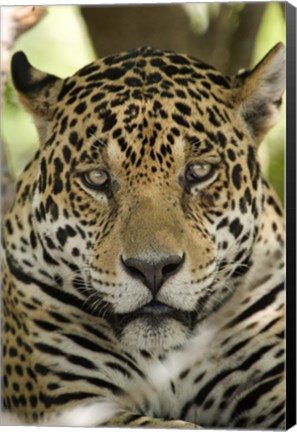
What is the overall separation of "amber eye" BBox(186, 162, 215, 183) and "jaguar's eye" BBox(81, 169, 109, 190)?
0.39 metres

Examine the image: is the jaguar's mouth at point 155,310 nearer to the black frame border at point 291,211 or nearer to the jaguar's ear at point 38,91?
the black frame border at point 291,211

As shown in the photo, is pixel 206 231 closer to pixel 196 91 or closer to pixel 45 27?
pixel 196 91

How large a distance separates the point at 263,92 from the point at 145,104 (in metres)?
0.56

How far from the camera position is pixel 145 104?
7160mm

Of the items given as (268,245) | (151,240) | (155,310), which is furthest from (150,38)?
(155,310)

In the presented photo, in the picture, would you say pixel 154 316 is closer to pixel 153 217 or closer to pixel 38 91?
pixel 153 217

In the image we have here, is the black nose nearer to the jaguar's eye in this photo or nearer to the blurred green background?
the jaguar's eye

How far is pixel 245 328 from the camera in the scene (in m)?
7.21

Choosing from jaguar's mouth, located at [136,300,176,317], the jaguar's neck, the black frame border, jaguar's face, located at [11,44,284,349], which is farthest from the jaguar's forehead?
jaguar's mouth, located at [136,300,176,317]

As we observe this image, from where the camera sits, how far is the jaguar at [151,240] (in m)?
7.04

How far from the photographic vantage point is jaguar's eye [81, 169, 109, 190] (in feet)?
23.2

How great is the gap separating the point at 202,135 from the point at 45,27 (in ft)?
3.19

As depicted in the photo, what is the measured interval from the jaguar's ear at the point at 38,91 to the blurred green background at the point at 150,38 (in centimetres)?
4

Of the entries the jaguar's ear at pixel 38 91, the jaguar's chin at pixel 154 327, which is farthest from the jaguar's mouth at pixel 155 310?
the jaguar's ear at pixel 38 91
